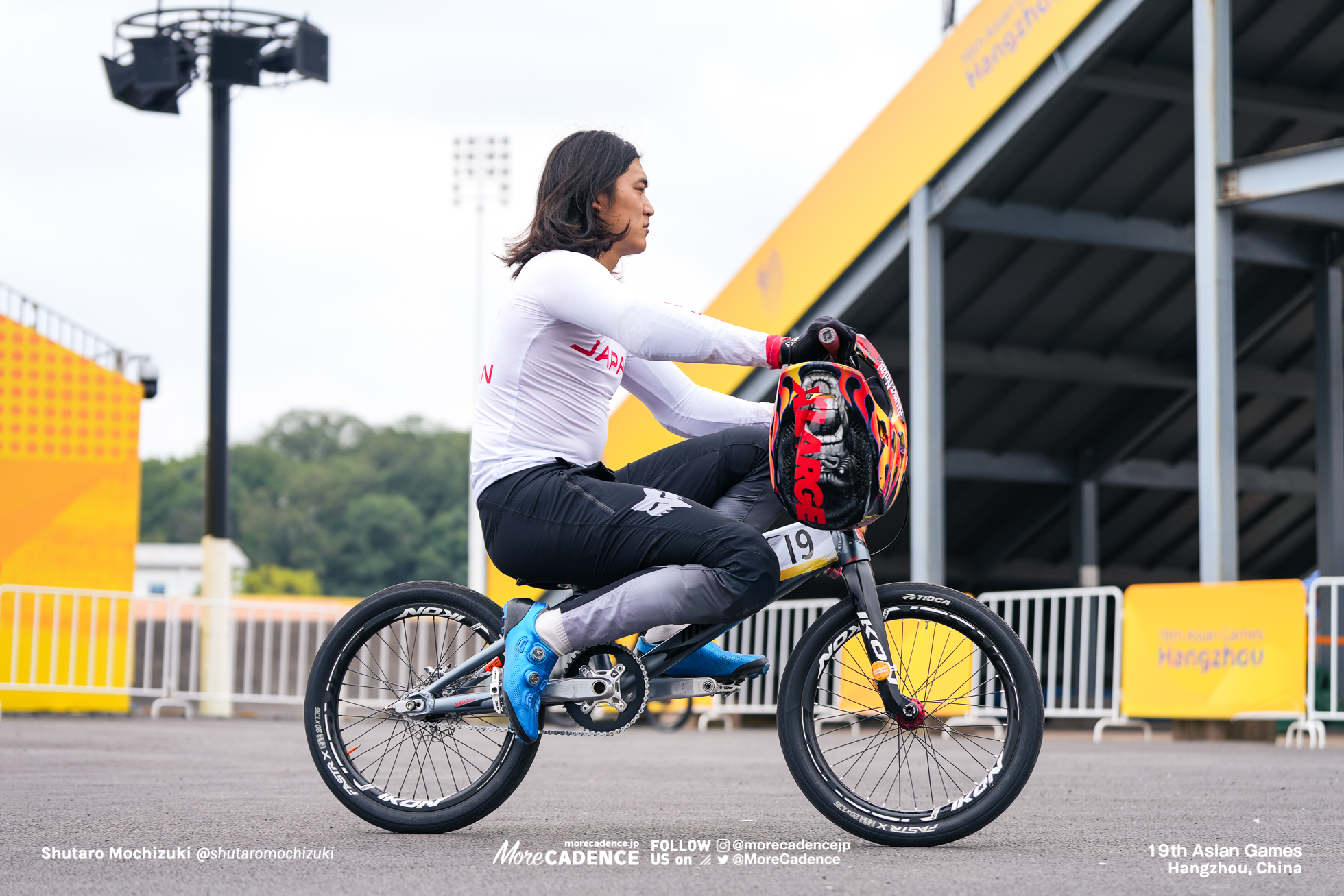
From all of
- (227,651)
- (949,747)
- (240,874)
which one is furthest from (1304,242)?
(240,874)

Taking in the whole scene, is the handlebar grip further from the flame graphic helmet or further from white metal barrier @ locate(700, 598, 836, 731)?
white metal barrier @ locate(700, 598, 836, 731)

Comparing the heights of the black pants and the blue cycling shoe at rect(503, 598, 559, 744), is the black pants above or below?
above

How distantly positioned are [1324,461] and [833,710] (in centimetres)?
1307

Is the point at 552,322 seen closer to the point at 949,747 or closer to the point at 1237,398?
the point at 949,747

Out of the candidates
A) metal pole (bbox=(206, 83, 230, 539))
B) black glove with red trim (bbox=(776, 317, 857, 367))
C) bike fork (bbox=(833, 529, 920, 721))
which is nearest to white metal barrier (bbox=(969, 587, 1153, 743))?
bike fork (bbox=(833, 529, 920, 721))

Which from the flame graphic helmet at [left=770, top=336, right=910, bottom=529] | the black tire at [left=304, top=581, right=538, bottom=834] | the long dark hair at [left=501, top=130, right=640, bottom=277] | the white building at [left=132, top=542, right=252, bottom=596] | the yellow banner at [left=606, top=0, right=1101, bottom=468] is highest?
the yellow banner at [left=606, top=0, right=1101, bottom=468]

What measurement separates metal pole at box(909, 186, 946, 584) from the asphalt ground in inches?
199

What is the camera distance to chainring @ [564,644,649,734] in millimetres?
3676

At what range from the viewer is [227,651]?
15.6 meters

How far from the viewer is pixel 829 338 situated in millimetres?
3400

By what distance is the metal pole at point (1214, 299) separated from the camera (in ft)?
34.8

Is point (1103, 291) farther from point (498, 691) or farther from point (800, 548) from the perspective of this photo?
point (498, 691)

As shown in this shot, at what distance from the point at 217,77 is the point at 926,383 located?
31.5 feet

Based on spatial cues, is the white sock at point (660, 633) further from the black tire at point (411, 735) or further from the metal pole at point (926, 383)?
the metal pole at point (926, 383)
